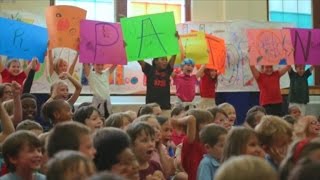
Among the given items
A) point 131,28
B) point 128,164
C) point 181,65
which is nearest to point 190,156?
point 128,164

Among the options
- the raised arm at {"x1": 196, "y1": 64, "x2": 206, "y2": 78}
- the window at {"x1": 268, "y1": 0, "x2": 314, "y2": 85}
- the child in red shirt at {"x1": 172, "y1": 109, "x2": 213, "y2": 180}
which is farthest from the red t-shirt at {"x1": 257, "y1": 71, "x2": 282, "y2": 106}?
the child in red shirt at {"x1": 172, "y1": 109, "x2": 213, "y2": 180}

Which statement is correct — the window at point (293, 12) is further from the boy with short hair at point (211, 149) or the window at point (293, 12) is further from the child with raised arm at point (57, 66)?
the boy with short hair at point (211, 149)

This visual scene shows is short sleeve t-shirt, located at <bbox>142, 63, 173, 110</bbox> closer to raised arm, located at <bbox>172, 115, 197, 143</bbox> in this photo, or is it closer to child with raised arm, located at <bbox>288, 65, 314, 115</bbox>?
child with raised arm, located at <bbox>288, 65, 314, 115</bbox>

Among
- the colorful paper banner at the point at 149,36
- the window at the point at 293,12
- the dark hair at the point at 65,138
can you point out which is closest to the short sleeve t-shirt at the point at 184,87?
the colorful paper banner at the point at 149,36

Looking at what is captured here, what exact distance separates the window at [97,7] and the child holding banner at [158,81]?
1.83 m

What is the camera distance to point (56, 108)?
4.04 meters

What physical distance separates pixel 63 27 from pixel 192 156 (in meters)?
2.84

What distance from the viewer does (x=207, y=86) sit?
7.36 metres

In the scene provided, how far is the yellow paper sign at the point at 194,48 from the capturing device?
7.06 meters

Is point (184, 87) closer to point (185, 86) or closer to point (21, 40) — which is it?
point (185, 86)

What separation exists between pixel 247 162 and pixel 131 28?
4810 millimetres

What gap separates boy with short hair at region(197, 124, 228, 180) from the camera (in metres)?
3.32

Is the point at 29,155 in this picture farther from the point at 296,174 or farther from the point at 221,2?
the point at 221,2

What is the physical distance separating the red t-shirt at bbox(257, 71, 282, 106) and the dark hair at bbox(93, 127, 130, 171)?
16.2 ft
